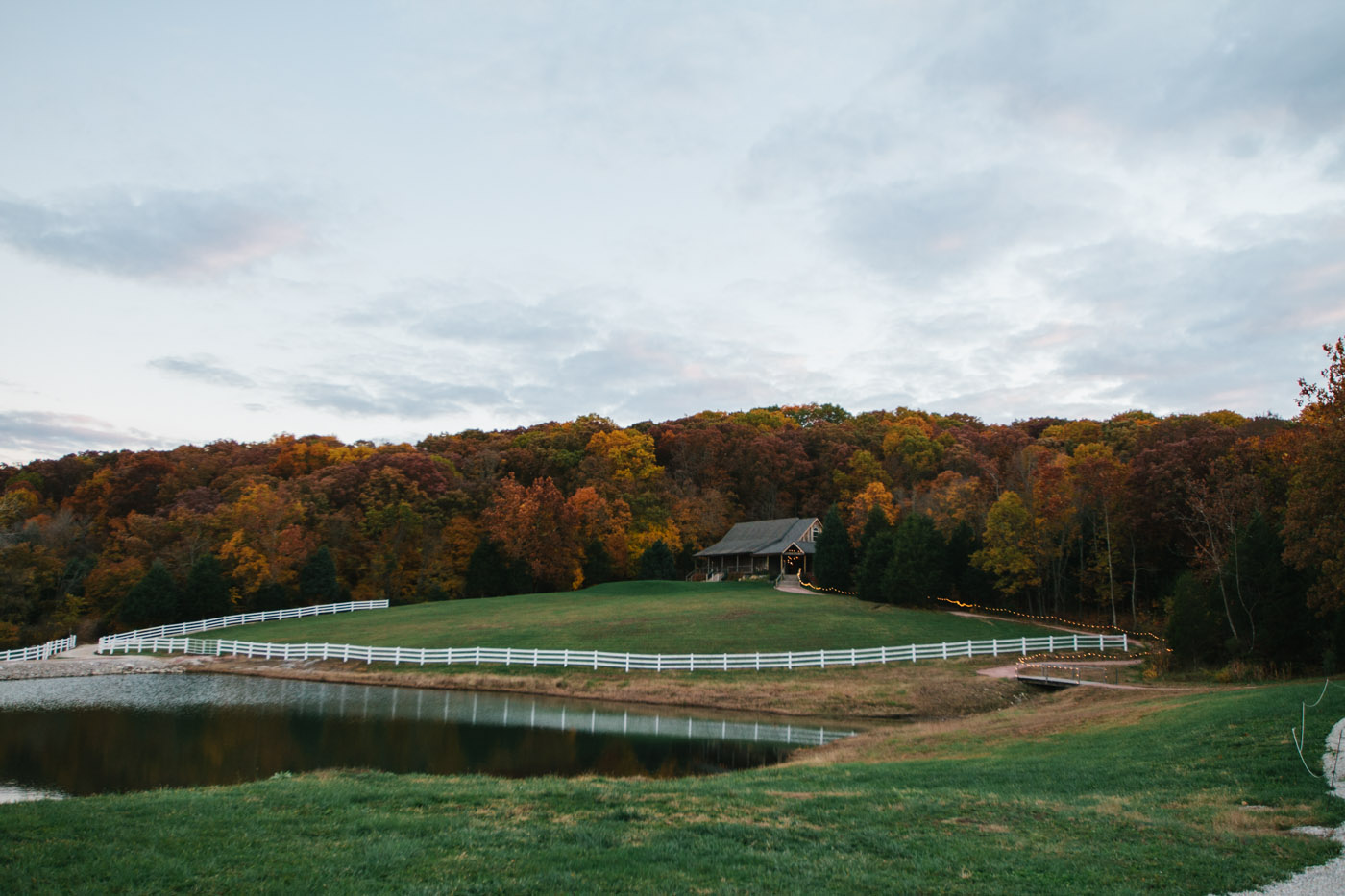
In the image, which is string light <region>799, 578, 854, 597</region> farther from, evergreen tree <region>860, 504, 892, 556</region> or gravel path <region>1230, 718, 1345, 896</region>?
gravel path <region>1230, 718, 1345, 896</region>

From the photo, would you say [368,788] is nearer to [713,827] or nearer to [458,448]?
[713,827]

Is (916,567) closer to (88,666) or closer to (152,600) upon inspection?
(88,666)

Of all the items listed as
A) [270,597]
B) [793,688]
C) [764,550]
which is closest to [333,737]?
[793,688]

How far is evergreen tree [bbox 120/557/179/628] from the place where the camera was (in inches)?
1941

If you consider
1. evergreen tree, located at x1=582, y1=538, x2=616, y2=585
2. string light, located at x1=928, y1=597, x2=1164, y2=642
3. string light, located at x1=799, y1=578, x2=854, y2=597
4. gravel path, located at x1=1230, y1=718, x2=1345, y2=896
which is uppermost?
evergreen tree, located at x1=582, y1=538, x2=616, y2=585

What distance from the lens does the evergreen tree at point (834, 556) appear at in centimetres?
5403

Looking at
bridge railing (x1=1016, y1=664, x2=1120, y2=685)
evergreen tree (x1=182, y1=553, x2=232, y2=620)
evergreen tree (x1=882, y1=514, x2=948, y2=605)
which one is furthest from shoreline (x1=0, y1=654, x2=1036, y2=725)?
evergreen tree (x1=182, y1=553, x2=232, y2=620)

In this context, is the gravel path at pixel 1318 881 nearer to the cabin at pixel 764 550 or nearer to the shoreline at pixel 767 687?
the shoreline at pixel 767 687

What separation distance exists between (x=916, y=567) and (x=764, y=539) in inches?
784

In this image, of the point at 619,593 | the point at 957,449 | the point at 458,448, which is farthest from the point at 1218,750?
the point at 458,448

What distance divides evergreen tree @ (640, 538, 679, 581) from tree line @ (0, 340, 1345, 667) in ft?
0.56

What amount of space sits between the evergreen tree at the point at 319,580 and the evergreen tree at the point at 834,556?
34961 millimetres

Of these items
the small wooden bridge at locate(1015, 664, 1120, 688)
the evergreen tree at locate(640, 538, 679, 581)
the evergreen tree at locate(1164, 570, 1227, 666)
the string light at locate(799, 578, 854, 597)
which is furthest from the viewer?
the evergreen tree at locate(640, 538, 679, 581)

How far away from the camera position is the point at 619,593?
55.5m
